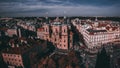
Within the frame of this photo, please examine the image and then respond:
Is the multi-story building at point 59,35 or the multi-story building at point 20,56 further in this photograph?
the multi-story building at point 59,35

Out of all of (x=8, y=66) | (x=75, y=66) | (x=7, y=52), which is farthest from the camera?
(x=7, y=52)

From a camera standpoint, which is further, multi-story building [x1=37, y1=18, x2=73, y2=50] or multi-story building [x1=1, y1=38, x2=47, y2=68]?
multi-story building [x1=37, y1=18, x2=73, y2=50]

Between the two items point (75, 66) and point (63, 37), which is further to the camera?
point (63, 37)

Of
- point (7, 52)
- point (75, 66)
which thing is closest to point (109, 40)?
point (75, 66)

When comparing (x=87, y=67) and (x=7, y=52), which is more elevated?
(x=7, y=52)

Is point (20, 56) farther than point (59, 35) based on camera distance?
No

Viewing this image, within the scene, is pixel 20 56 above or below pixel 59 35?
below

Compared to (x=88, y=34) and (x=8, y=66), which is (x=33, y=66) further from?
(x=88, y=34)

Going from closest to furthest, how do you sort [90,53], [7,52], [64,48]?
[7,52] < [90,53] < [64,48]
